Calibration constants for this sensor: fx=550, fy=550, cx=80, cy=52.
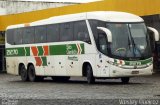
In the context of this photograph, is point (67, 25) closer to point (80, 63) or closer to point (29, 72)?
point (80, 63)

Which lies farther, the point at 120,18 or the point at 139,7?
the point at 139,7

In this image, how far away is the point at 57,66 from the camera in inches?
1040

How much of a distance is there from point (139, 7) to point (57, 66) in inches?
305

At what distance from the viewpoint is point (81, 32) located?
23.9m

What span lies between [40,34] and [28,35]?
1416 mm

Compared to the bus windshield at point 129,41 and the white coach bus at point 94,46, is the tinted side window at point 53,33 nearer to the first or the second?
the white coach bus at point 94,46

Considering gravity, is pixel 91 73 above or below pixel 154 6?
below

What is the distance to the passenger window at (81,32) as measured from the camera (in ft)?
77.0

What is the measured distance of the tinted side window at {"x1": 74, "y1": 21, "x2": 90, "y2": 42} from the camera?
2349cm

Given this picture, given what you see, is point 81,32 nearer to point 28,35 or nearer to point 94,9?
point 28,35

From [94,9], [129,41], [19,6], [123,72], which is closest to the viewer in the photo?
[123,72]

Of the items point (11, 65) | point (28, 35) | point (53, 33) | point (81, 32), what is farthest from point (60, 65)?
point (11, 65)

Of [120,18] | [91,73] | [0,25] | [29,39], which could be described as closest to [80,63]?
[91,73]

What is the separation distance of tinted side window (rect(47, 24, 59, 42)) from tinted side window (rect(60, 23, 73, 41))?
0.44 meters
